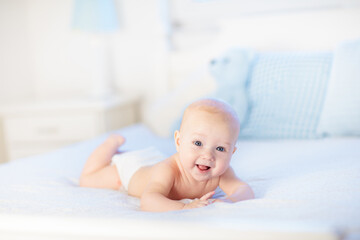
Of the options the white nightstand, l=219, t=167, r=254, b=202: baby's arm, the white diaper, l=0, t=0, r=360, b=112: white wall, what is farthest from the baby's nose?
l=0, t=0, r=360, b=112: white wall

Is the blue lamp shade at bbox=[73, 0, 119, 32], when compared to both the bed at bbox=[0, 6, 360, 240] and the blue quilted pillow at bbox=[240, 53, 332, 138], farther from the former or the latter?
the blue quilted pillow at bbox=[240, 53, 332, 138]

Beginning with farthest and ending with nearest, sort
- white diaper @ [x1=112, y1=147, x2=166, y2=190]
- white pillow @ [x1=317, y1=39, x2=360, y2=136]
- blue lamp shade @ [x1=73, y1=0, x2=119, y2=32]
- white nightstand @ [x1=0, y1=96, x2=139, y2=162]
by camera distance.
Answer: blue lamp shade @ [x1=73, y1=0, x2=119, y2=32], white nightstand @ [x1=0, y1=96, x2=139, y2=162], white pillow @ [x1=317, y1=39, x2=360, y2=136], white diaper @ [x1=112, y1=147, x2=166, y2=190]

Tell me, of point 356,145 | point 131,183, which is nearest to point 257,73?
point 356,145

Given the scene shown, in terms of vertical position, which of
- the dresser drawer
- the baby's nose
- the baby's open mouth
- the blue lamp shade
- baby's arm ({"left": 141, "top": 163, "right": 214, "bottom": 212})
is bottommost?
the dresser drawer

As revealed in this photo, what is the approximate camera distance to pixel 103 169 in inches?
50.3

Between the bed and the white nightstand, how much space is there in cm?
29

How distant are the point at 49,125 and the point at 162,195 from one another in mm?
1505

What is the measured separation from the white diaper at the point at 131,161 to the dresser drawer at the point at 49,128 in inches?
40.1

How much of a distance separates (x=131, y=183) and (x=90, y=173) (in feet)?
0.57

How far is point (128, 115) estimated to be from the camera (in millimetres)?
2621

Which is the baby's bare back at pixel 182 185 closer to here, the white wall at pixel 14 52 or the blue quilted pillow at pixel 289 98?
the blue quilted pillow at pixel 289 98

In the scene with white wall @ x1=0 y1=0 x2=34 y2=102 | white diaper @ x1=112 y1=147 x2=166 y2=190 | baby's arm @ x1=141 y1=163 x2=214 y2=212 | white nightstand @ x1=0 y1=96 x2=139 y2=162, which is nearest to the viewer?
baby's arm @ x1=141 y1=163 x2=214 y2=212

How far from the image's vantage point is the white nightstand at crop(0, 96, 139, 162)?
7.45ft

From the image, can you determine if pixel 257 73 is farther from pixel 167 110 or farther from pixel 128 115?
pixel 128 115
